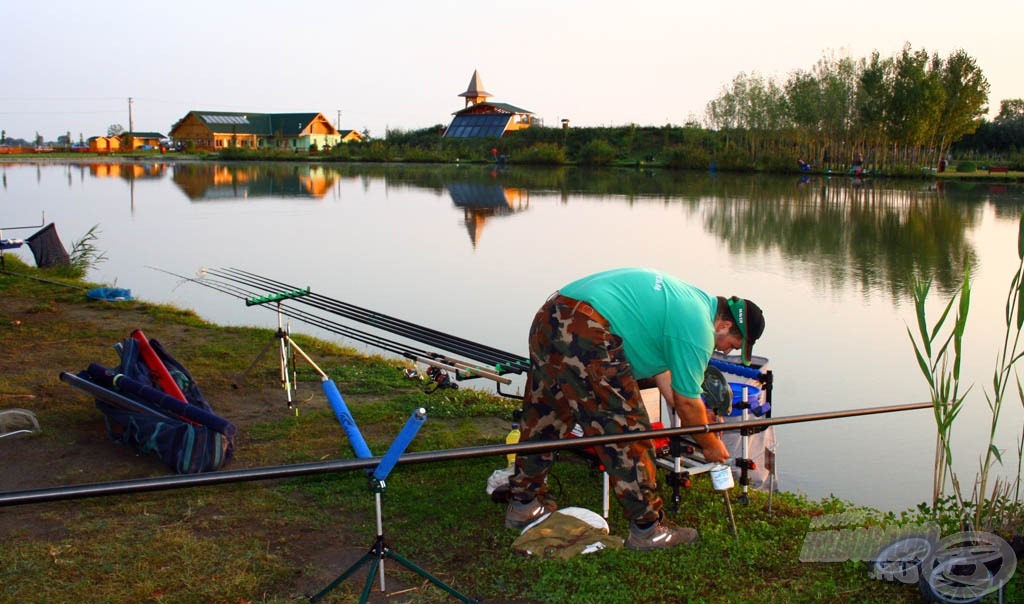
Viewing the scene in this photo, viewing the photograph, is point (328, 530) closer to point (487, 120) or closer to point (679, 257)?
point (679, 257)

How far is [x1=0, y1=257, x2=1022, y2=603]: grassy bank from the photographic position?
3.17 metres

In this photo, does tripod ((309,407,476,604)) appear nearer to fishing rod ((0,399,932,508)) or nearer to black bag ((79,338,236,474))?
fishing rod ((0,399,932,508))

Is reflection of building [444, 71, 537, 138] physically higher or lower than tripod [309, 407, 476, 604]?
higher

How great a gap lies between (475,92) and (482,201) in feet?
156

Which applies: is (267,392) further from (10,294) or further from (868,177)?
(868,177)

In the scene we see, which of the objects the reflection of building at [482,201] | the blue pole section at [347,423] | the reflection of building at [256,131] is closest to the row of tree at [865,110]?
the reflection of building at [482,201]

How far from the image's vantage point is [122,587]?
10.4 feet

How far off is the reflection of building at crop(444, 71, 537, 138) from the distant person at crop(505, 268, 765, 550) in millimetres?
61764

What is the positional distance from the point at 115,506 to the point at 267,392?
80.2 inches

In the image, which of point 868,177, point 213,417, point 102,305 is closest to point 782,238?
point 102,305

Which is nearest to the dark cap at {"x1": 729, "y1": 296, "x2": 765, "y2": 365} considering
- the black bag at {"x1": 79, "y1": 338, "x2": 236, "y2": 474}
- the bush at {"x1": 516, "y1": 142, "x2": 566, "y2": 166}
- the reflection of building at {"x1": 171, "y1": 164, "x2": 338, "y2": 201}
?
the black bag at {"x1": 79, "y1": 338, "x2": 236, "y2": 474}

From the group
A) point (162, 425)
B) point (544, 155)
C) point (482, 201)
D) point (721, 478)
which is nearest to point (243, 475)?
point (721, 478)

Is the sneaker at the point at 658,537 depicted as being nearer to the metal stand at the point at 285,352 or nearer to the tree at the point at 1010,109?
the metal stand at the point at 285,352

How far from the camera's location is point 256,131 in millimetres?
77250
